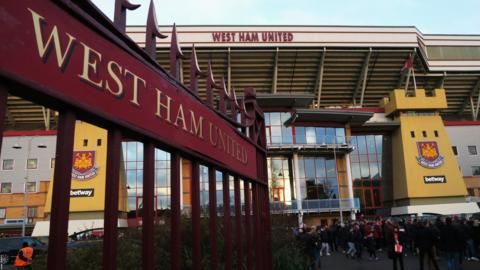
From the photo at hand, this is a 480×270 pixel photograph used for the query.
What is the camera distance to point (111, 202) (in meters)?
1.97

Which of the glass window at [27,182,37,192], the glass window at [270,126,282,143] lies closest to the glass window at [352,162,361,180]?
the glass window at [270,126,282,143]

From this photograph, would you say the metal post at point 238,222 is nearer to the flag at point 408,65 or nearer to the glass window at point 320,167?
the glass window at point 320,167

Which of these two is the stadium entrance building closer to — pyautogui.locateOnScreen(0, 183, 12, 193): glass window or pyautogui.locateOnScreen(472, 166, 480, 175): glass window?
pyautogui.locateOnScreen(472, 166, 480, 175): glass window

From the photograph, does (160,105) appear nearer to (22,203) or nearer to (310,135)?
(310,135)

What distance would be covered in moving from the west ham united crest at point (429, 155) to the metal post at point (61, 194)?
43379 mm

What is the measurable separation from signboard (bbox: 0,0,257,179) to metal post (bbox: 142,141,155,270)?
138 millimetres

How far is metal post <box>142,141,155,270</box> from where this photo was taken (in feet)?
7.29

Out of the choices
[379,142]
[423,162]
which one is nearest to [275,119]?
[379,142]

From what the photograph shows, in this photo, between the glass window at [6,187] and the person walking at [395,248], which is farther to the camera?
the glass window at [6,187]

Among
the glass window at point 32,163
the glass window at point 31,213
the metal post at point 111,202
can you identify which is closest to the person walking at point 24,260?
the metal post at point 111,202

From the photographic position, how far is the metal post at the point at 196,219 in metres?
2.83

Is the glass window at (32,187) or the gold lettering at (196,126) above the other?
the glass window at (32,187)

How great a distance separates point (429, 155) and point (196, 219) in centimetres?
4312

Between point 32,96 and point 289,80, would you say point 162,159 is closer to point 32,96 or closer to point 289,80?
point 289,80
